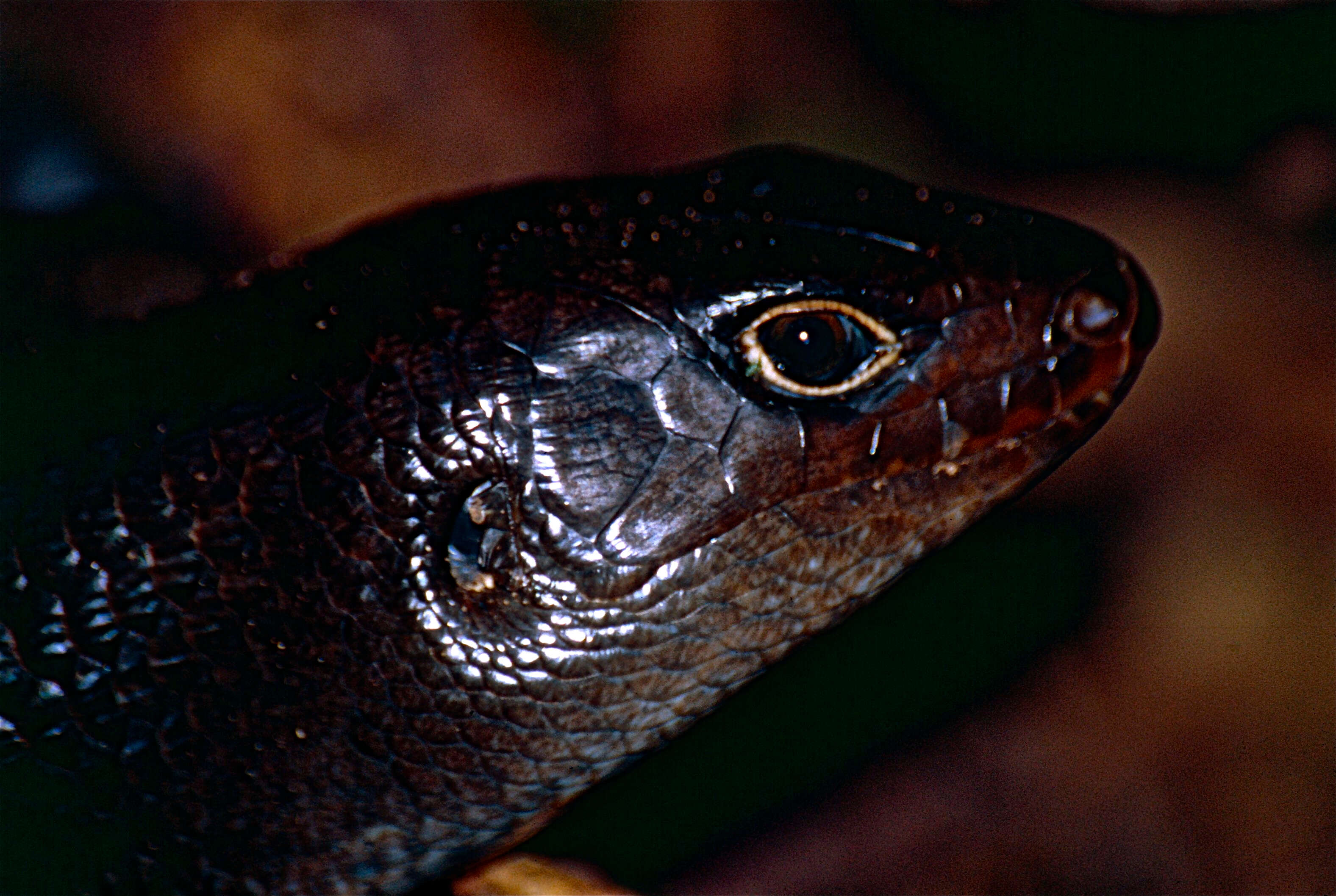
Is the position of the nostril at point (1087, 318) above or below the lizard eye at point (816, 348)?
below

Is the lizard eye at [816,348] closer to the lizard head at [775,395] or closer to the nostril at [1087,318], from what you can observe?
the lizard head at [775,395]

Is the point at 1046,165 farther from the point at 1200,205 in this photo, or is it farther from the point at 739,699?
the point at 739,699

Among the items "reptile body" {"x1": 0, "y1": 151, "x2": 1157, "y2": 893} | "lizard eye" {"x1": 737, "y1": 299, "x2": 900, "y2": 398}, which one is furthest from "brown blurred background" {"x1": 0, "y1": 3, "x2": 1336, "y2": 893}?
"lizard eye" {"x1": 737, "y1": 299, "x2": 900, "y2": 398}

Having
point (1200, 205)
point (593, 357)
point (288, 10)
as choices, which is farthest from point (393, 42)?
point (1200, 205)

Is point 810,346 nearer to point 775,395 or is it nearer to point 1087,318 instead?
point 775,395

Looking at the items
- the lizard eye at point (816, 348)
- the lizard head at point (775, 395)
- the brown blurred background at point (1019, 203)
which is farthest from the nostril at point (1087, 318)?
the brown blurred background at point (1019, 203)

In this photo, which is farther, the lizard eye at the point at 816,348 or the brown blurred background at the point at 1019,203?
the brown blurred background at the point at 1019,203
